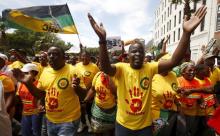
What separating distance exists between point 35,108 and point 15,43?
155ft

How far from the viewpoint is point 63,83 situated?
Result: 4.53m

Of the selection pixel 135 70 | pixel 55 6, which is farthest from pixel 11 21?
pixel 135 70

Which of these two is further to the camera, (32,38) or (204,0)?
(32,38)

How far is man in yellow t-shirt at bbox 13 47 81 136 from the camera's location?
4.50 m

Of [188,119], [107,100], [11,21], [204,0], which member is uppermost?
[204,0]

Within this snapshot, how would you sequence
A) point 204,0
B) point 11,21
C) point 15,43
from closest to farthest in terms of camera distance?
point 11,21, point 204,0, point 15,43

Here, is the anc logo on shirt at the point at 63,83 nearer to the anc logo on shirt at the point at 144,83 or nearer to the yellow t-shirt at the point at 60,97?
the yellow t-shirt at the point at 60,97

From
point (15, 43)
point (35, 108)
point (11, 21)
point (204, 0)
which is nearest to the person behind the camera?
point (35, 108)

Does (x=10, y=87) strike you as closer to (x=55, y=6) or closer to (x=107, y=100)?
(x=107, y=100)

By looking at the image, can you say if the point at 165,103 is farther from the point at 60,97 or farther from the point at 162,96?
the point at 60,97

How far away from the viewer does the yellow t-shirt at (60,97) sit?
14.8ft

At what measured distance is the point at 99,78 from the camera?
5.93 metres

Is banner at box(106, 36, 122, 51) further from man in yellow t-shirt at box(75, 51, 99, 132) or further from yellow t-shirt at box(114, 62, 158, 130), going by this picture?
yellow t-shirt at box(114, 62, 158, 130)

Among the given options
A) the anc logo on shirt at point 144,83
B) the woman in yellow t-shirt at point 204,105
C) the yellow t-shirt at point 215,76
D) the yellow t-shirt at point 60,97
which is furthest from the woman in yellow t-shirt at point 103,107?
the yellow t-shirt at point 215,76
